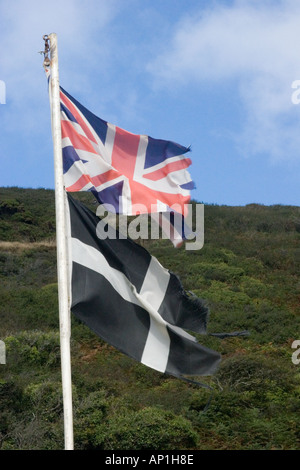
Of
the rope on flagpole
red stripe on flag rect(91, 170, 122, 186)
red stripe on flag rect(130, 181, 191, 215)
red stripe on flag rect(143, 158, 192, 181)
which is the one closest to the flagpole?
the rope on flagpole

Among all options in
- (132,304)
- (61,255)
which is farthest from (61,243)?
(132,304)

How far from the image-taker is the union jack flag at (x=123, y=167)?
7.35 meters

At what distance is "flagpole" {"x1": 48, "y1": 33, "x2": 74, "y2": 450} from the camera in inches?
249

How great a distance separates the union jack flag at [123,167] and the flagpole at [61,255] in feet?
0.83

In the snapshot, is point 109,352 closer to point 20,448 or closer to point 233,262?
point 20,448

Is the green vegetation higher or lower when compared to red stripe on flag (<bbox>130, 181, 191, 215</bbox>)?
lower

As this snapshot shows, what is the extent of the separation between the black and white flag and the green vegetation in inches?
206

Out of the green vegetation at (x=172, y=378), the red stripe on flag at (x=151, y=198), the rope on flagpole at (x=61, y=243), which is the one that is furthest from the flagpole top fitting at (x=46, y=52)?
the green vegetation at (x=172, y=378)

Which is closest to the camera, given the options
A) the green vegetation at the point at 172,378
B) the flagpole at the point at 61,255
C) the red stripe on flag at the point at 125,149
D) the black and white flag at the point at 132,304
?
the flagpole at the point at 61,255

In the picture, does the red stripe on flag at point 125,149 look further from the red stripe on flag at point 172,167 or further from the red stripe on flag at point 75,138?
the red stripe on flag at point 75,138

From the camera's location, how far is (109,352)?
1881 centimetres

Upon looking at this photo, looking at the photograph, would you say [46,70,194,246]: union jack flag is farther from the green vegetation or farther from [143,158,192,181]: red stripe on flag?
the green vegetation

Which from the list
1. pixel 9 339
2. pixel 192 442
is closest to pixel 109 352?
pixel 9 339
